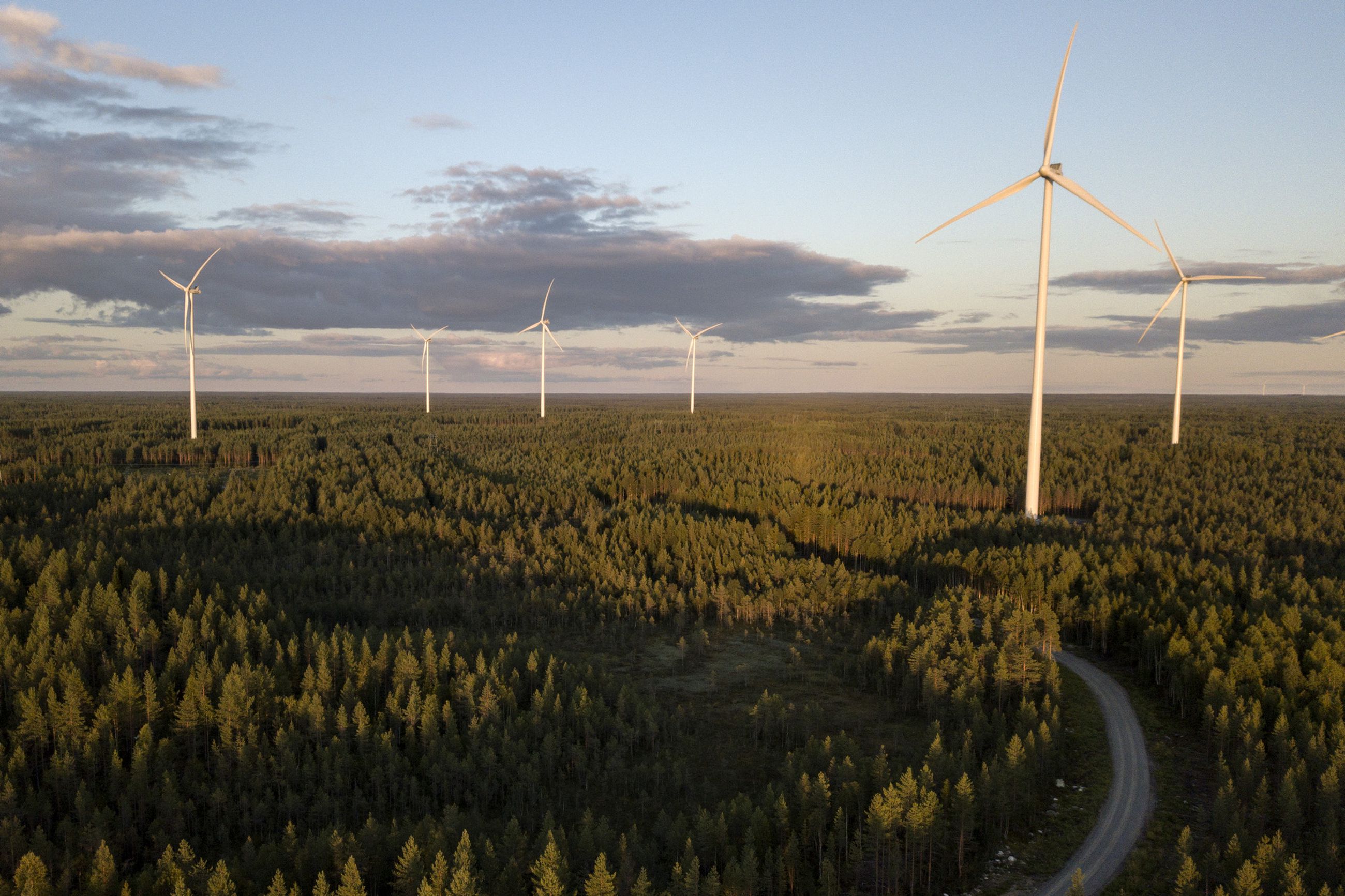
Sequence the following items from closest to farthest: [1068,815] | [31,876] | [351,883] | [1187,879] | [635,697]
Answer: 1. [1187,879]
2. [351,883]
3. [31,876]
4. [1068,815]
5. [635,697]

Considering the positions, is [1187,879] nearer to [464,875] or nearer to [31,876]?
[464,875]

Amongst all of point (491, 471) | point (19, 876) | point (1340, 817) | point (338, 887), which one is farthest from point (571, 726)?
point (491, 471)

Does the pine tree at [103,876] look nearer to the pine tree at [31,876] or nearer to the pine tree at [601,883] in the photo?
the pine tree at [31,876]

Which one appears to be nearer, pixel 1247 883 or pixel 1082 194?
pixel 1247 883

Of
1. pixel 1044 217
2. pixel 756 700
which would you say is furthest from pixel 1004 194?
pixel 756 700

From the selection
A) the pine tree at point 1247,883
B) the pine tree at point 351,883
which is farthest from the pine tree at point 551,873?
the pine tree at point 1247,883
